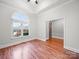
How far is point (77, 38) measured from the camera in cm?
299

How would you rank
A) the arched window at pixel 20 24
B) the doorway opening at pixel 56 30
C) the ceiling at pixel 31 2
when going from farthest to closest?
the doorway opening at pixel 56 30 → the arched window at pixel 20 24 → the ceiling at pixel 31 2

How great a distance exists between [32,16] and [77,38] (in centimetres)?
404

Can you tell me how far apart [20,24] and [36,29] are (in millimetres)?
1729

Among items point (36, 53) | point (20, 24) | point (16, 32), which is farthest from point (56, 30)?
point (36, 53)

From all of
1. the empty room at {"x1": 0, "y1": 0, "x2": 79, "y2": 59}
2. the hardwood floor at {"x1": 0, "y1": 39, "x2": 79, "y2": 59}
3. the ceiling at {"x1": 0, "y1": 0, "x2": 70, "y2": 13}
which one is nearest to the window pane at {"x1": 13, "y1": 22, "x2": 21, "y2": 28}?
the empty room at {"x1": 0, "y1": 0, "x2": 79, "y2": 59}

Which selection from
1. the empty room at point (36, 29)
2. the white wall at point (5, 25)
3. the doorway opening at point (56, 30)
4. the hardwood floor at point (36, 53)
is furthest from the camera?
the doorway opening at point (56, 30)

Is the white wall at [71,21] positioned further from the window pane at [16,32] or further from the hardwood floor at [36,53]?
the window pane at [16,32]

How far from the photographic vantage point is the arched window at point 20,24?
4.37 metres


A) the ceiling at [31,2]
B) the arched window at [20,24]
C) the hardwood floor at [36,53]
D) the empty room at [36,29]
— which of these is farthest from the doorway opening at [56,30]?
the hardwood floor at [36,53]

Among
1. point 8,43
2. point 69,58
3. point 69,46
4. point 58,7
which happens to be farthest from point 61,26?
point 8,43

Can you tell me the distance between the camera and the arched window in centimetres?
437

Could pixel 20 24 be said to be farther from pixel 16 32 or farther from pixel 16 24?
pixel 16 32

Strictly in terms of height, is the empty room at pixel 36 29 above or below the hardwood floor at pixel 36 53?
above

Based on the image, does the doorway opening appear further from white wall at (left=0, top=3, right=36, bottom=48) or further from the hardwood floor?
white wall at (left=0, top=3, right=36, bottom=48)
